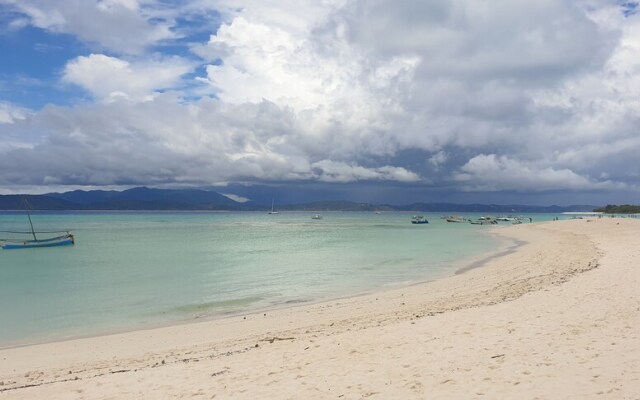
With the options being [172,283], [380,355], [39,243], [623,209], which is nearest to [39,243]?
[39,243]

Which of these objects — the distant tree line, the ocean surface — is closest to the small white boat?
the ocean surface

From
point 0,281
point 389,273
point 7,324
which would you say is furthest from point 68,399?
point 0,281

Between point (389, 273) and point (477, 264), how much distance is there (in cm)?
787

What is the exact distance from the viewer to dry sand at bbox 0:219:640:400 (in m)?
8.23

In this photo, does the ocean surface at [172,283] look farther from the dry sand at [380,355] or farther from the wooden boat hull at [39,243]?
the wooden boat hull at [39,243]

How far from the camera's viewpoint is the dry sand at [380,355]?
8227mm

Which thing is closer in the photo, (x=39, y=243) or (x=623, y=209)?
(x=39, y=243)

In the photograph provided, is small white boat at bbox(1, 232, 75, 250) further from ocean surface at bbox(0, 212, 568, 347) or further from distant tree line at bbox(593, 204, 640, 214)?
distant tree line at bbox(593, 204, 640, 214)

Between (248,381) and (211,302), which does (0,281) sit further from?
(248,381)

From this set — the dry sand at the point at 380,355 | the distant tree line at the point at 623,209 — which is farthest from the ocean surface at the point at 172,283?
the distant tree line at the point at 623,209

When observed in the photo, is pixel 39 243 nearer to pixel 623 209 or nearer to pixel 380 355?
pixel 380 355

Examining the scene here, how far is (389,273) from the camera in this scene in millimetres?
31156

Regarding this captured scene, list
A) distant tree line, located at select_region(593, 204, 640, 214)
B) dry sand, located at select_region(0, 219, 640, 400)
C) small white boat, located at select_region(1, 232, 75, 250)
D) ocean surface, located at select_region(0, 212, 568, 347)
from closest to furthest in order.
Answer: dry sand, located at select_region(0, 219, 640, 400) → ocean surface, located at select_region(0, 212, 568, 347) → small white boat, located at select_region(1, 232, 75, 250) → distant tree line, located at select_region(593, 204, 640, 214)

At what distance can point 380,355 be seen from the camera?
10391mm
